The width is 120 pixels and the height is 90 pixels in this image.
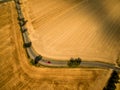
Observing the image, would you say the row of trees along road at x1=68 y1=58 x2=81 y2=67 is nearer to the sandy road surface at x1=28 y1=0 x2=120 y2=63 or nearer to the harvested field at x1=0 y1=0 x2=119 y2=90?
the harvested field at x1=0 y1=0 x2=119 y2=90

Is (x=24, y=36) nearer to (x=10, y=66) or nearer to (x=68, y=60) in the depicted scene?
(x=10, y=66)

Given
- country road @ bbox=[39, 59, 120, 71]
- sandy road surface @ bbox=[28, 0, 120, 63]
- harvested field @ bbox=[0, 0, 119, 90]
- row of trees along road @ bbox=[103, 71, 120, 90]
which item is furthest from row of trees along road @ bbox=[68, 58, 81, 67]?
row of trees along road @ bbox=[103, 71, 120, 90]

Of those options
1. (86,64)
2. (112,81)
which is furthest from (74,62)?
(112,81)

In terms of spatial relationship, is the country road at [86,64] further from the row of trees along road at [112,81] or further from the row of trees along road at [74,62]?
the row of trees along road at [112,81]

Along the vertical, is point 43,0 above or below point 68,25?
above

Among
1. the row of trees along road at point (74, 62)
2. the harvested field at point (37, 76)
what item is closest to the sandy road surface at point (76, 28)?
the row of trees along road at point (74, 62)

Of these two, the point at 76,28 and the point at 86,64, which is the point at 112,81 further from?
the point at 76,28

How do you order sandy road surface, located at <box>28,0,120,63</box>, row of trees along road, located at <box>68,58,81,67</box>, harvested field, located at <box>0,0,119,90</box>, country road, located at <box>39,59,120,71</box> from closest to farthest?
harvested field, located at <box>0,0,119,90</box>, country road, located at <box>39,59,120,71</box>, row of trees along road, located at <box>68,58,81,67</box>, sandy road surface, located at <box>28,0,120,63</box>

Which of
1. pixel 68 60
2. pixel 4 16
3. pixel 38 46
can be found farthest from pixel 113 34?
pixel 4 16

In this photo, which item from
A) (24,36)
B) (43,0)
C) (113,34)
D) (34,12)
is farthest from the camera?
(43,0)
